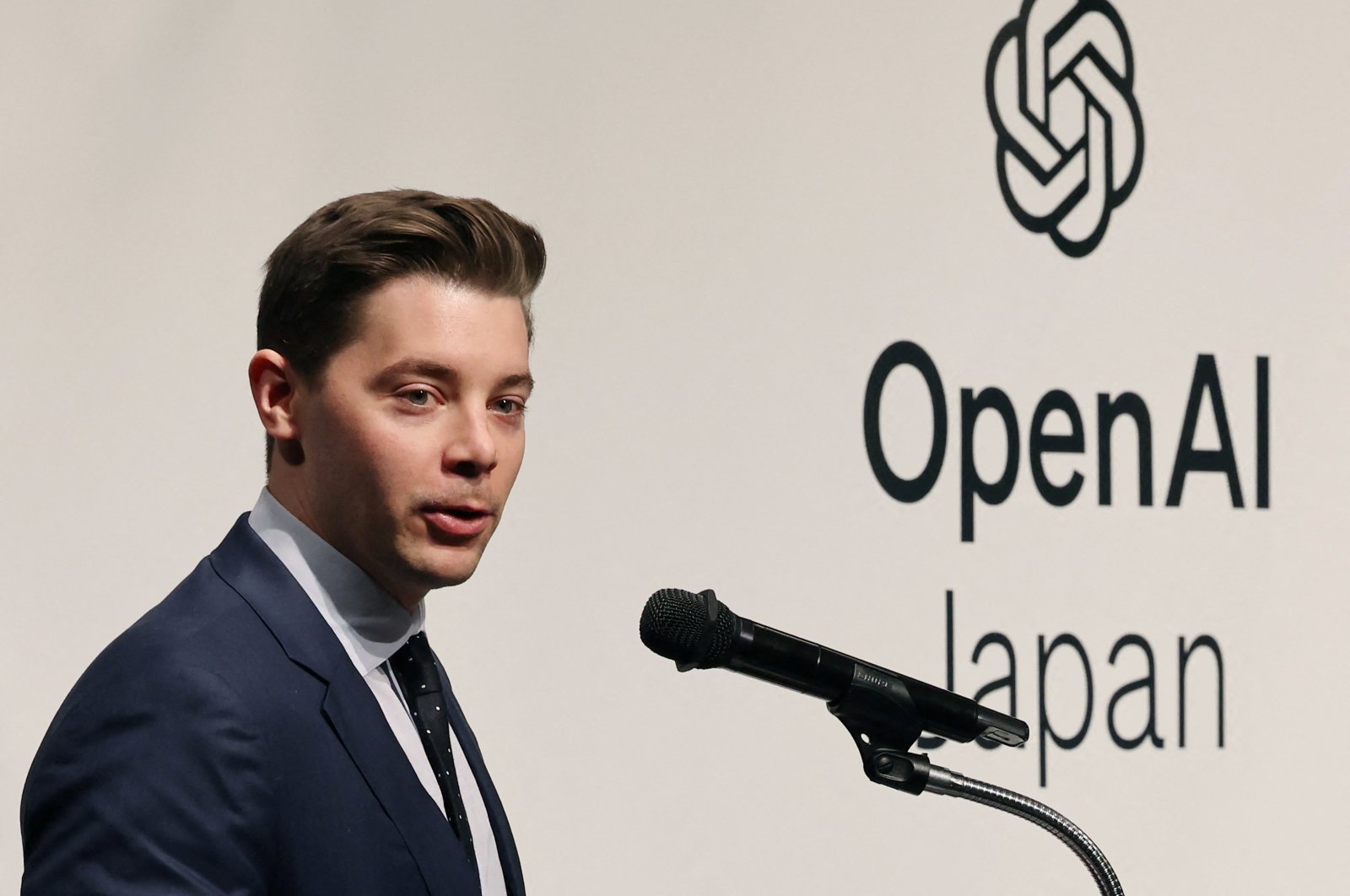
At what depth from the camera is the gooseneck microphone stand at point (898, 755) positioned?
112cm

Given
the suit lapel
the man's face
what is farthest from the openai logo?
the suit lapel

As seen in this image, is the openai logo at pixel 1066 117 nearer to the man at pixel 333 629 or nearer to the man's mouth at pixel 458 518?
the man at pixel 333 629

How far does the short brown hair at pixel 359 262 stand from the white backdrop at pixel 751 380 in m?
0.79

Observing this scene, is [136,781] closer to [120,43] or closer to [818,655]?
[818,655]

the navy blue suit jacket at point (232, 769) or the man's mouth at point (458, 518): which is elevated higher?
the man's mouth at point (458, 518)

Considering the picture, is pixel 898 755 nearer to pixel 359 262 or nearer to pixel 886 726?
pixel 886 726

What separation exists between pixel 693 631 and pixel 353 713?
9.9 inches

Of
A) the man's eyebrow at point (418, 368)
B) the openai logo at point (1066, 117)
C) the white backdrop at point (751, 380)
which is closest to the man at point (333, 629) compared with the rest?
the man's eyebrow at point (418, 368)

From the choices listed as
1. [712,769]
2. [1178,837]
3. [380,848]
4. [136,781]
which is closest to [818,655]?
[380,848]

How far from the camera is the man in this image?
913 millimetres

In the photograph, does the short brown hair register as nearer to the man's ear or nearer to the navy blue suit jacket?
the man's ear

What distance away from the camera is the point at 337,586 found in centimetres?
111

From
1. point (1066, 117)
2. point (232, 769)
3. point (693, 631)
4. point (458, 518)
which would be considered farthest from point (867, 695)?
point (1066, 117)

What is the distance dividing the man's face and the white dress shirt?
16 mm
